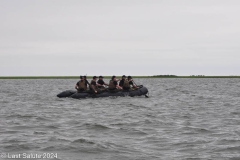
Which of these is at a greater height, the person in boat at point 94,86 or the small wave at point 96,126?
the person in boat at point 94,86

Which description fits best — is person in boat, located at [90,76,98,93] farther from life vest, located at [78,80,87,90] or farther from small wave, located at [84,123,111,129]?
small wave, located at [84,123,111,129]

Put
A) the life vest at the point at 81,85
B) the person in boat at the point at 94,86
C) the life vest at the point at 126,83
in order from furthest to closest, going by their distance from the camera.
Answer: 1. the life vest at the point at 126,83
2. the life vest at the point at 81,85
3. the person in boat at the point at 94,86

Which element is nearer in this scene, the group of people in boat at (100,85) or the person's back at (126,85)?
the group of people in boat at (100,85)

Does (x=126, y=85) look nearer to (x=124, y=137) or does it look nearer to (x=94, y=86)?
(x=94, y=86)

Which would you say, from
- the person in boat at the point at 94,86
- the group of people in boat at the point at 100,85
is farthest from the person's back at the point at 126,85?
the person in boat at the point at 94,86

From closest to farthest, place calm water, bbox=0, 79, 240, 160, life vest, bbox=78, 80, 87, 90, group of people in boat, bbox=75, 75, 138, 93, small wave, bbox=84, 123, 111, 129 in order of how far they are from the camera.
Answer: calm water, bbox=0, 79, 240, 160 → small wave, bbox=84, 123, 111, 129 → group of people in boat, bbox=75, 75, 138, 93 → life vest, bbox=78, 80, 87, 90

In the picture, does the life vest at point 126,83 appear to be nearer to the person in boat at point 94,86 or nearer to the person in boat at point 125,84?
the person in boat at point 125,84

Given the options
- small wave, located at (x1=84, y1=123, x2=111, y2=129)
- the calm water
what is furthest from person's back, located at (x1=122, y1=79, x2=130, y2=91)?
small wave, located at (x1=84, y1=123, x2=111, y2=129)

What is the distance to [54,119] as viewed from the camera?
18.9 meters

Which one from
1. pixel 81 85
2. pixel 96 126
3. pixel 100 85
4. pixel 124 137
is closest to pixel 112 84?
pixel 100 85

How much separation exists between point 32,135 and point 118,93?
18014 millimetres

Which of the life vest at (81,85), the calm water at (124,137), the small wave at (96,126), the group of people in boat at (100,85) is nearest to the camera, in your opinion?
the calm water at (124,137)

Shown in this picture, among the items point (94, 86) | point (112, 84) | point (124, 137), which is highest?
point (112, 84)

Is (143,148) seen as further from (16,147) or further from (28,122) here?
(28,122)
